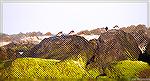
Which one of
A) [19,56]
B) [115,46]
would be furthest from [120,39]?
[19,56]

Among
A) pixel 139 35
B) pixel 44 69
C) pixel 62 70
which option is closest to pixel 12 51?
pixel 44 69

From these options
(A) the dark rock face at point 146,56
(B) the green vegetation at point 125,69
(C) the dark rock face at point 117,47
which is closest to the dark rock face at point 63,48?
(C) the dark rock face at point 117,47

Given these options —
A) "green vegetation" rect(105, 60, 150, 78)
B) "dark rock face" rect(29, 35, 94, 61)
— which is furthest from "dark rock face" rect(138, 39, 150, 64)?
"dark rock face" rect(29, 35, 94, 61)

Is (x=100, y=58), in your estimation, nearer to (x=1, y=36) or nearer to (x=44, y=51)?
(x=44, y=51)

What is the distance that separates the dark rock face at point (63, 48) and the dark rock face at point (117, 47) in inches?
17.7

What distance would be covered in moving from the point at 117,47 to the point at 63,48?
7.06ft

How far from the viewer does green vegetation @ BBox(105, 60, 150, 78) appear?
1587cm

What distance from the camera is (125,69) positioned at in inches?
632

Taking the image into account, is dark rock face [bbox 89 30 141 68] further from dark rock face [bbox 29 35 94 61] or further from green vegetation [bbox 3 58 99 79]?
green vegetation [bbox 3 58 99 79]

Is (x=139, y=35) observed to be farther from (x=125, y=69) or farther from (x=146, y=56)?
(x=125, y=69)

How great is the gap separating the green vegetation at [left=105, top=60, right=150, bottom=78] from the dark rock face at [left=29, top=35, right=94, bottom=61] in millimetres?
1118

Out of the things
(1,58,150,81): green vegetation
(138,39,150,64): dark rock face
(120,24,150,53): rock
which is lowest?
(1,58,150,81): green vegetation

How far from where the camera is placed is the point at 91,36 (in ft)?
55.8

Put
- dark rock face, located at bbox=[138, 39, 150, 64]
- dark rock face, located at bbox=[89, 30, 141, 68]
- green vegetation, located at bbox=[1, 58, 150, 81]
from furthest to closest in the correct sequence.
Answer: dark rock face, located at bbox=[89, 30, 141, 68], dark rock face, located at bbox=[138, 39, 150, 64], green vegetation, located at bbox=[1, 58, 150, 81]
